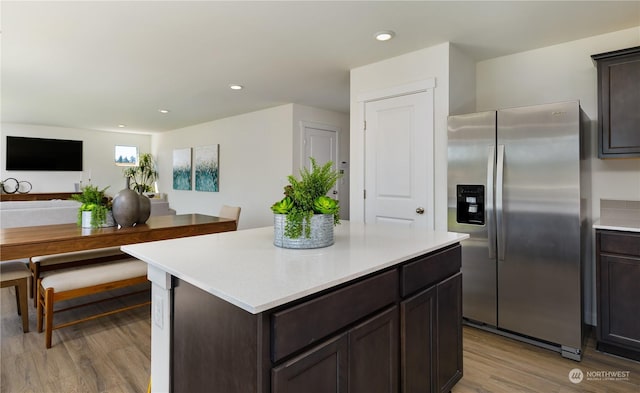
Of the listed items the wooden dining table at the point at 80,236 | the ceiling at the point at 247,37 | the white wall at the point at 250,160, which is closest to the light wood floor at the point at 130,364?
the wooden dining table at the point at 80,236

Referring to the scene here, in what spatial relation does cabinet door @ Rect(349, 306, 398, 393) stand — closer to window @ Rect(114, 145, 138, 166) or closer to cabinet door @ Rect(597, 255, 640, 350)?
cabinet door @ Rect(597, 255, 640, 350)

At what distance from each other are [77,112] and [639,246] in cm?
760

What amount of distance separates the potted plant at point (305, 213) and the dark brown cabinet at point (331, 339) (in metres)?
0.36

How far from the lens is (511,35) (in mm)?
2744

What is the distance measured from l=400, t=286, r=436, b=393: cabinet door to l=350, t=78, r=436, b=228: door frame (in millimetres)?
1542

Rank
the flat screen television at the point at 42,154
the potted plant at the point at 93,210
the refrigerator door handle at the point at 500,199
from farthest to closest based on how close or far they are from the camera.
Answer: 1. the flat screen television at the point at 42,154
2. the potted plant at the point at 93,210
3. the refrigerator door handle at the point at 500,199

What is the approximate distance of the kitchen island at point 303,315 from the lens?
3.18ft

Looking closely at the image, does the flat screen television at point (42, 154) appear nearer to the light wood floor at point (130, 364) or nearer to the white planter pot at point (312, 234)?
the light wood floor at point (130, 364)

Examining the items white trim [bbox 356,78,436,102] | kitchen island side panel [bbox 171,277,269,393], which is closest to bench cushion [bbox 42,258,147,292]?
kitchen island side panel [bbox 171,277,269,393]

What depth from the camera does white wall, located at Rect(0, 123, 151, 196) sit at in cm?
727

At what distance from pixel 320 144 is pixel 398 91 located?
244 cm

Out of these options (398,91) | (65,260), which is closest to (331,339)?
(398,91)

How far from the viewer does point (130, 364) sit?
223cm

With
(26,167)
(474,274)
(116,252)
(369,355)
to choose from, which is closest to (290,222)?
(369,355)
